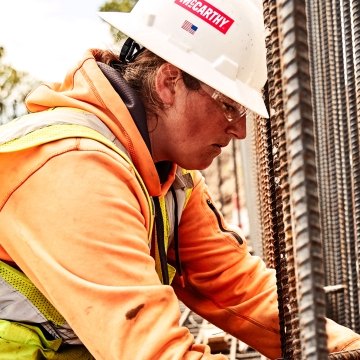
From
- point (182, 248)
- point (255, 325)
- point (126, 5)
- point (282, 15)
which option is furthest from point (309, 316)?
point (126, 5)

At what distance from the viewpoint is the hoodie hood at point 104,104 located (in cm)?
228

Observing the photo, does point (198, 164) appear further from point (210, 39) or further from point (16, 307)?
point (16, 307)

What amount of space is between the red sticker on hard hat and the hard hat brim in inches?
5.0

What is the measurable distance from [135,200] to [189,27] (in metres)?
0.71

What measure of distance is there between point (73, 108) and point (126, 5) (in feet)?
39.3

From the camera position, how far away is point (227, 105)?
248cm

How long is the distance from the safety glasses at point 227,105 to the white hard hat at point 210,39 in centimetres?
4

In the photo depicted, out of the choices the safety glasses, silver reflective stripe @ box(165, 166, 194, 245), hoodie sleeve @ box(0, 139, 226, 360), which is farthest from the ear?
hoodie sleeve @ box(0, 139, 226, 360)

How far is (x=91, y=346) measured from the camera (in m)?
1.92

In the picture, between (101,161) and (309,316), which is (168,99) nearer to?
(101,161)

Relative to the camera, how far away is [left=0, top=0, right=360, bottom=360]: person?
189 cm

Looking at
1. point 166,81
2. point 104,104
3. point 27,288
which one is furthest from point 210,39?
point 27,288

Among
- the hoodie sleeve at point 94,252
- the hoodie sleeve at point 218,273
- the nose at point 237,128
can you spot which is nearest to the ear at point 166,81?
the nose at point 237,128

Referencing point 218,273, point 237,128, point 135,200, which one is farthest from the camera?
point 218,273
